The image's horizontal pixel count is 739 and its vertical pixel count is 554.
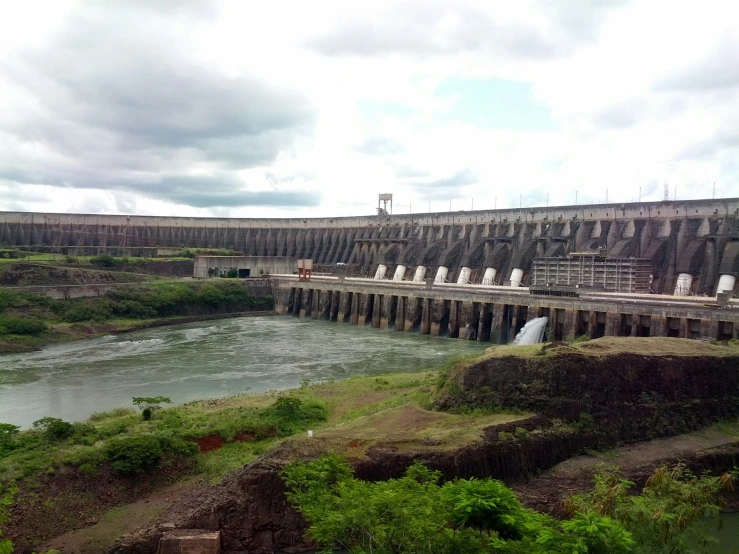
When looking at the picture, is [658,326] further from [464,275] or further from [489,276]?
[464,275]

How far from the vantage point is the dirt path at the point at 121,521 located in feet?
48.9

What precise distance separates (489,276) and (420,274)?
9.55 meters

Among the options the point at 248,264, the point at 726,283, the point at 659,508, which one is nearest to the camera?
the point at 659,508

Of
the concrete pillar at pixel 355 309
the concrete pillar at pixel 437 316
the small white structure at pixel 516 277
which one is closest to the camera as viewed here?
the concrete pillar at pixel 437 316

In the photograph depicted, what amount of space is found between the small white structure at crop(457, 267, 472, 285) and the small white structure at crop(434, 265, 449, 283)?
180 centimetres

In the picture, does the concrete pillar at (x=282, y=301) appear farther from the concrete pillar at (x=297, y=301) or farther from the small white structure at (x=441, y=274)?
the small white structure at (x=441, y=274)

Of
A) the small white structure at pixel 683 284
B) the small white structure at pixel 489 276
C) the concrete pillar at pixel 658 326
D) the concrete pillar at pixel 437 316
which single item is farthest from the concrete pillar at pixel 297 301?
the concrete pillar at pixel 658 326

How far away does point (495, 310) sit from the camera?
45.8m

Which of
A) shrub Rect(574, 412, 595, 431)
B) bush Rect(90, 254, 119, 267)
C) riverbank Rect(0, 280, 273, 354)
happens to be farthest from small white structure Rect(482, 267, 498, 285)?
shrub Rect(574, 412, 595, 431)

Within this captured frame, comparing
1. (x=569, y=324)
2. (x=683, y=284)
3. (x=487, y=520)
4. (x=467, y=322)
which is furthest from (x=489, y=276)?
(x=487, y=520)

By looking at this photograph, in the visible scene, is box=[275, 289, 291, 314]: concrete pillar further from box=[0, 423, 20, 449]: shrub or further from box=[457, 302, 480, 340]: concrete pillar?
box=[0, 423, 20, 449]: shrub

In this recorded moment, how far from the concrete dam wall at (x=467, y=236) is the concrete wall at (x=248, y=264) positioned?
30.1ft

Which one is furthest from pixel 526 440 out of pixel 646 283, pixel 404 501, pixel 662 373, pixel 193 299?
pixel 193 299

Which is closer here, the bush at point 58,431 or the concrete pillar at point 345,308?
the bush at point 58,431
